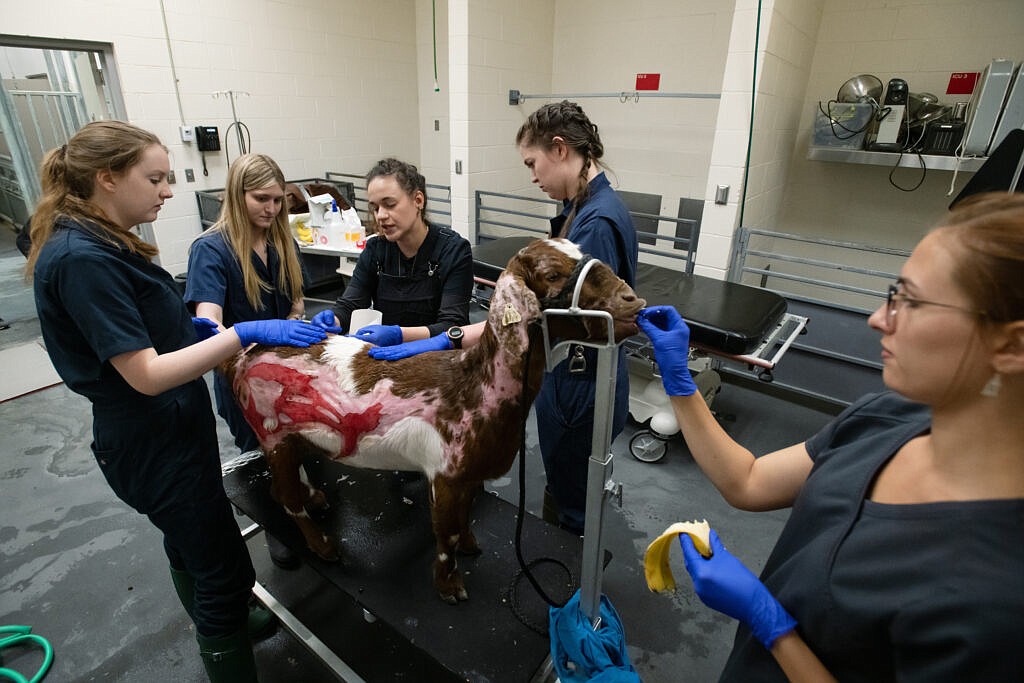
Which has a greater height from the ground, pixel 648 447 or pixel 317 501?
pixel 317 501

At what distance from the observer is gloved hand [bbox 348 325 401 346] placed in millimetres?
1623

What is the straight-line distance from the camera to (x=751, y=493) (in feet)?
3.39

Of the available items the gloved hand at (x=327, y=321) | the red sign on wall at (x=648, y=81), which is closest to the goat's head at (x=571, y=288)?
the gloved hand at (x=327, y=321)

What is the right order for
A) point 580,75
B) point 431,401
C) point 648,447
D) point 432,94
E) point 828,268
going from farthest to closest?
point 432,94, point 580,75, point 828,268, point 648,447, point 431,401

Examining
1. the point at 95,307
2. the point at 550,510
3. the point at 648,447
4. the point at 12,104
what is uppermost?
the point at 12,104

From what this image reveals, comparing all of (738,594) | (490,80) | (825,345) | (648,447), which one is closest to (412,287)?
(738,594)

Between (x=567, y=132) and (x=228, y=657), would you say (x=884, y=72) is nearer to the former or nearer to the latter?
(x=567, y=132)

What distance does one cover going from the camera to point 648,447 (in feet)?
9.62

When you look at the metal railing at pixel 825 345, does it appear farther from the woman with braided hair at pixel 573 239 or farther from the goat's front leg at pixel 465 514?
the goat's front leg at pixel 465 514

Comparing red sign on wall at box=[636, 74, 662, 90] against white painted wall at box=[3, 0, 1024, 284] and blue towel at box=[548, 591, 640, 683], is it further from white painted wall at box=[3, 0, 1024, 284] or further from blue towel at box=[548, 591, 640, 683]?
blue towel at box=[548, 591, 640, 683]

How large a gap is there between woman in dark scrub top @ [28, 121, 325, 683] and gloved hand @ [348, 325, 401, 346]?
0.18 m

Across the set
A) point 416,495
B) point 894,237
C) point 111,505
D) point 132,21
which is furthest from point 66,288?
point 894,237

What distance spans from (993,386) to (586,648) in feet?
2.92

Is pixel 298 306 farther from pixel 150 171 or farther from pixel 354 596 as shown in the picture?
pixel 354 596
